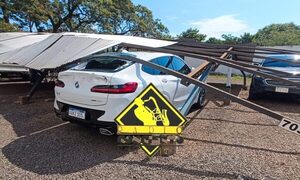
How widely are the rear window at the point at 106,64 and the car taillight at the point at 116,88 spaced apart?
0.41 m

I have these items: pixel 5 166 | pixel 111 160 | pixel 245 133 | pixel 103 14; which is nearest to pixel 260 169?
pixel 245 133

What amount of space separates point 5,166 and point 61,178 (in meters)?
0.94

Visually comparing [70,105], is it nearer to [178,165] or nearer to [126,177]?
[126,177]

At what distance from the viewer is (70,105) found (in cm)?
461

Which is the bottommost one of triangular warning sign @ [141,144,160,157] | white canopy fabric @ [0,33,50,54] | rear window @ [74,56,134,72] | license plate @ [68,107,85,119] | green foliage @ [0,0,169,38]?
triangular warning sign @ [141,144,160,157]

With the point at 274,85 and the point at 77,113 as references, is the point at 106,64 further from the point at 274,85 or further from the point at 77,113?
the point at 274,85

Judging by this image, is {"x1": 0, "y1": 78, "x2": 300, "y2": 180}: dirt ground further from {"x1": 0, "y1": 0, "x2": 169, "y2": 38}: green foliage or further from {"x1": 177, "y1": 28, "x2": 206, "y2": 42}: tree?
{"x1": 177, "y1": 28, "x2": 206, "y2": 42}: tree

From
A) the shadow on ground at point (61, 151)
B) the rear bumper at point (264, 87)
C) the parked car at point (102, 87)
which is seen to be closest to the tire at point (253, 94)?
the rear bumper at point (264, 87)

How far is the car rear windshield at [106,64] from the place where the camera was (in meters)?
4.63

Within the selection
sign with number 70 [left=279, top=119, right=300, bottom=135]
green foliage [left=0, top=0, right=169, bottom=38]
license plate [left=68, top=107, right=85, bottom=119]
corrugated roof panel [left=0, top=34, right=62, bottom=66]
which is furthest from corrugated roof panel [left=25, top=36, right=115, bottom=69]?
green foliage [left=0, top=0, right=169, bottom=38]

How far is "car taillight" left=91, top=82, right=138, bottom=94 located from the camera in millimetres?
4180

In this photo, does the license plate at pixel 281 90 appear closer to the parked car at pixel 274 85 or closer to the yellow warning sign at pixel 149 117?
the parked car at pixel 274 85

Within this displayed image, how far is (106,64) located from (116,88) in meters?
0.84

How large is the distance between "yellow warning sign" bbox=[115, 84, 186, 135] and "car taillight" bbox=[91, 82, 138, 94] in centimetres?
18
